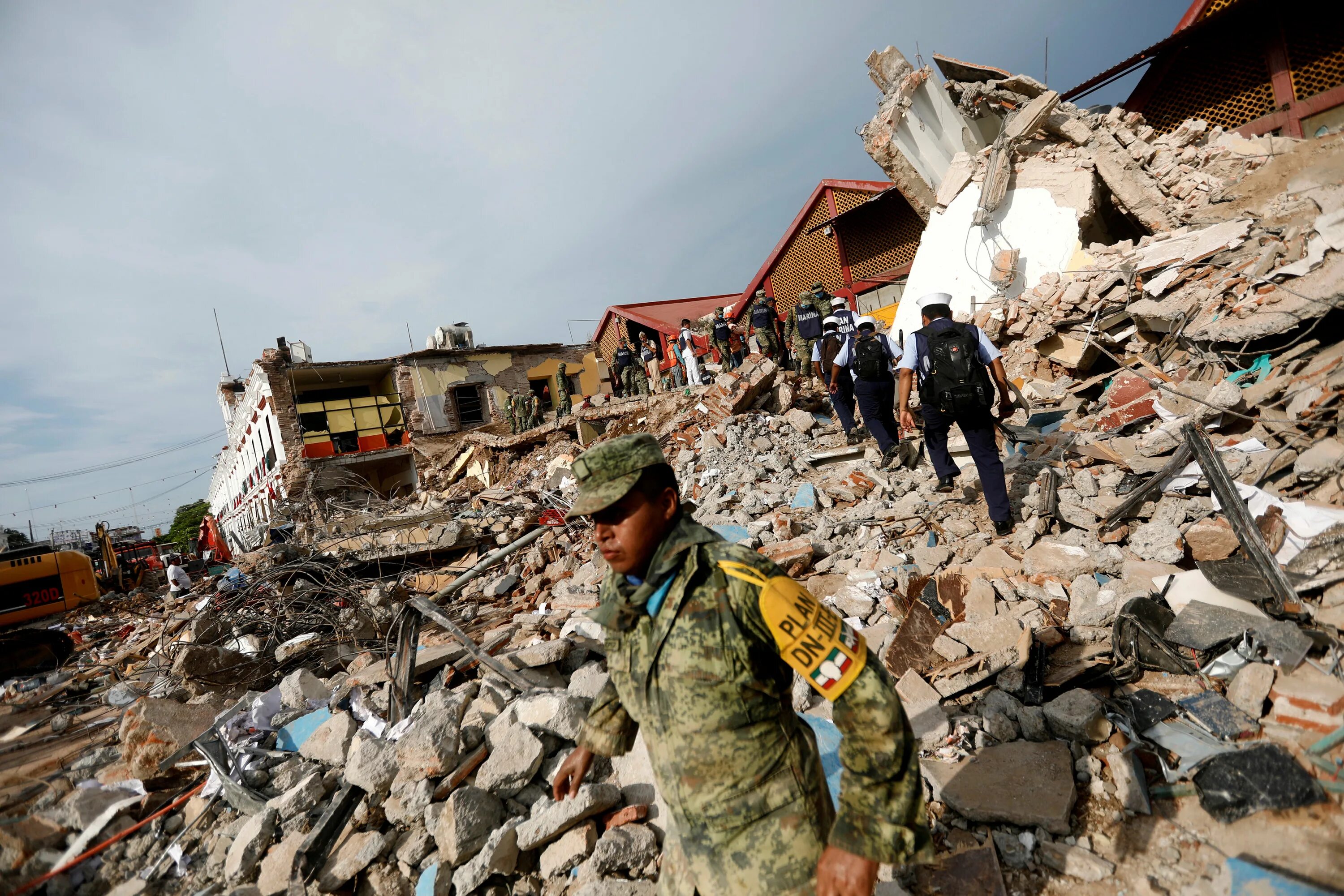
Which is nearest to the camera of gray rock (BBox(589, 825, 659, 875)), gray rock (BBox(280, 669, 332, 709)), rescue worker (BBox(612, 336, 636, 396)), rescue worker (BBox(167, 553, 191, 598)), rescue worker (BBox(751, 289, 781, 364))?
gray rock (BBox(589, 825, 659, 875))

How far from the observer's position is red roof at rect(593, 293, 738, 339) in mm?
18672

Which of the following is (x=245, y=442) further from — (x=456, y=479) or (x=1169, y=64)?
(x=1169, y=64)

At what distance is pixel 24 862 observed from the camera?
3.17 meters

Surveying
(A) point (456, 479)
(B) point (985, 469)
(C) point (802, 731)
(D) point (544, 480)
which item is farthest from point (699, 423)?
(A) point (456, 479)

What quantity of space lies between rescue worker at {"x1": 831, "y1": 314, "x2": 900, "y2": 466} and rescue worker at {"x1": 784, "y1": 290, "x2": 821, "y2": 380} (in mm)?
2283

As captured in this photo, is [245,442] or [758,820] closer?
[758,820]

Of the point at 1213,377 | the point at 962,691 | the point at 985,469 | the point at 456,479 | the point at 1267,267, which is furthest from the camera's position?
the point at 456,479

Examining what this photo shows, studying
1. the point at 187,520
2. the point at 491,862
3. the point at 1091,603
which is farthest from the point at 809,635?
the point at 187,520

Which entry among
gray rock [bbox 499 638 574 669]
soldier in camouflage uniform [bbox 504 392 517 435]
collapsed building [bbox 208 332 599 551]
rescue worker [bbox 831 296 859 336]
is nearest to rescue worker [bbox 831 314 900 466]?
rescue worker [bbox 831 296 859 336]

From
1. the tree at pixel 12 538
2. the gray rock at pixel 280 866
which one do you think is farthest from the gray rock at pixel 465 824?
the tree at pixel 12 538

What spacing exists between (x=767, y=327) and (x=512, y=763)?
8.82m

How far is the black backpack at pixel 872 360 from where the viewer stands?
5926 millimetres

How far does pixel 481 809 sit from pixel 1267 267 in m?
7.38

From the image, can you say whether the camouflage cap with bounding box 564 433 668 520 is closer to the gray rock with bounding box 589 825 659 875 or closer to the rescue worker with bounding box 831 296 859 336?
the gray rock with bounding box 589 825 659 875
